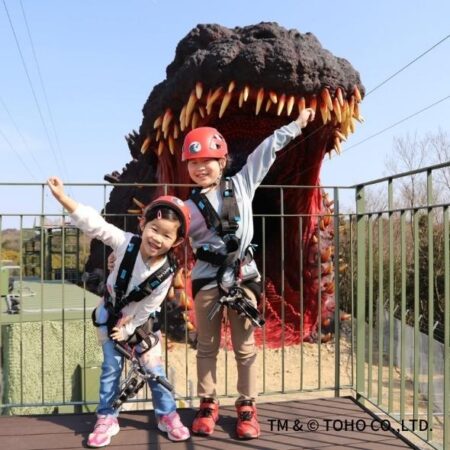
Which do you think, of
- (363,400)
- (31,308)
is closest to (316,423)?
(363,400)

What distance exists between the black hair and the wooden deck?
97 centimetres

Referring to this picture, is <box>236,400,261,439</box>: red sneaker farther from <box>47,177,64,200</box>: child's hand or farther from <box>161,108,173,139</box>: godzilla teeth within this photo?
<box>161,108,173,139</box>: godzilla teeth

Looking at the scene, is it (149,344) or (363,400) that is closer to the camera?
(149,344)

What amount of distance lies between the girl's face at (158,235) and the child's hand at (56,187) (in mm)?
385

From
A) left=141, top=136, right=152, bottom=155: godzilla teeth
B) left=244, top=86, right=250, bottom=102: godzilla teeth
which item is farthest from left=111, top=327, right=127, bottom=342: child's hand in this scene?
left=141, top=136, right=152, bottom=155: godzilla teeth

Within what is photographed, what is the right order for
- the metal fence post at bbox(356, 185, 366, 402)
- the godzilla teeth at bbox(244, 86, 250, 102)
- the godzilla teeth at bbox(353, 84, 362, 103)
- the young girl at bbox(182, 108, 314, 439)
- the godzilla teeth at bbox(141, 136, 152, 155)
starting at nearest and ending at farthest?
the young girl at bbox(182, 108, 314, 439) → the metal fence post at bbox(356, 185, 366, 402) → the godzilla teeth at bbox(244, 86, 250, 102) → the godzilla teeth at bbox(353, 84, 362, 103) → the godzilla teeth at bbox(141, 136, 152, 155)

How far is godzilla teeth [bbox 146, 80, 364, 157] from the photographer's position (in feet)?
14.5

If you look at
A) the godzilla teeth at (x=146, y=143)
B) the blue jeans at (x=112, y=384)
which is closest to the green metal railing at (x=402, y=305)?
the blue jeans at (x=112, y=384)

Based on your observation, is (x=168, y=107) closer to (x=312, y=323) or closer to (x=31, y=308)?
(x=31, y=308)

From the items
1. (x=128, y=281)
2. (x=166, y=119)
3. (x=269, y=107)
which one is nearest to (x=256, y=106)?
(x=269, y=107)

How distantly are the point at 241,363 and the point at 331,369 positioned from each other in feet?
13.0

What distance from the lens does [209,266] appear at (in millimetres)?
2506

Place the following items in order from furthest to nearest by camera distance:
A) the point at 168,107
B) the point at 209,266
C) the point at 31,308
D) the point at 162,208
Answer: the point at 168,107, the point at 31,308, the point at 209,266, the point at 162,208

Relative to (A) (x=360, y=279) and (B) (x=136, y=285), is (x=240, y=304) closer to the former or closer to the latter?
(B) (x=136, y=285)
